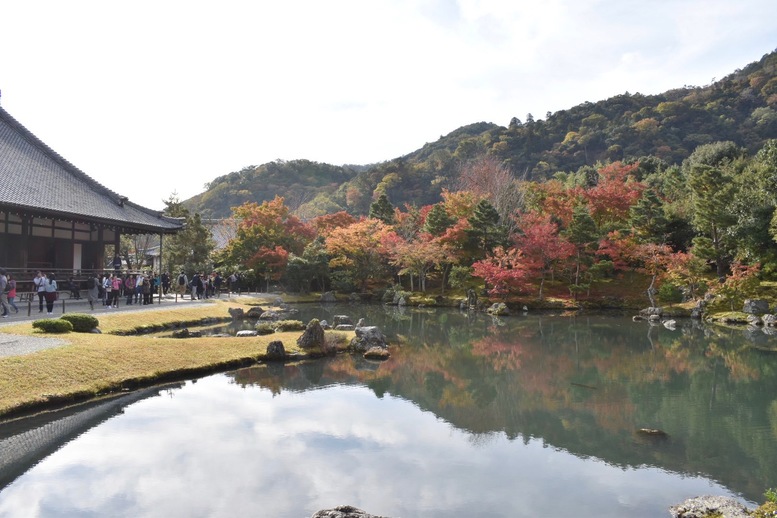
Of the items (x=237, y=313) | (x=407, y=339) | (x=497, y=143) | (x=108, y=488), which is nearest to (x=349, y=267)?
(x=237, y=313)

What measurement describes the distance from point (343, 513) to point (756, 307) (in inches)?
966

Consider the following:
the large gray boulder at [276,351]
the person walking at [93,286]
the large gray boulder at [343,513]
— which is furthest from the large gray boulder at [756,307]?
the person walking at [93,286]

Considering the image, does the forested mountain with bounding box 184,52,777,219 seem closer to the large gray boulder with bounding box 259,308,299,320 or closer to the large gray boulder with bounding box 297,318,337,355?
the large gray boulder with bounding box 259,308,299,320

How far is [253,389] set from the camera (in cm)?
1146

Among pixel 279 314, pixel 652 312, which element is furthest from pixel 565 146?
pixel 279 314

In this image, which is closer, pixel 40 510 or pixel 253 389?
pixel 40 510

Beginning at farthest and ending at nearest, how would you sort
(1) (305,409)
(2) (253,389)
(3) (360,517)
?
(2) (253,389) → (1) (305,409) → (3) (360,517)

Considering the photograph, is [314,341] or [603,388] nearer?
[603,388]

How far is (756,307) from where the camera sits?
23.2 meters

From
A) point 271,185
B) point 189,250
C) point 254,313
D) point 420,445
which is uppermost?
point 271,185

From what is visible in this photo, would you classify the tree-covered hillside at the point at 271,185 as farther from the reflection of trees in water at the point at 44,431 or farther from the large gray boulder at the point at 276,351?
the reflection of trees in water at the point at 44,431

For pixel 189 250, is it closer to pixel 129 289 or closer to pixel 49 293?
pixel 129 289

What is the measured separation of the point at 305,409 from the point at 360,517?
4.93m

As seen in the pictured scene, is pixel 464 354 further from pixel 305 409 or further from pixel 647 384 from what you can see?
pixel 305 409
